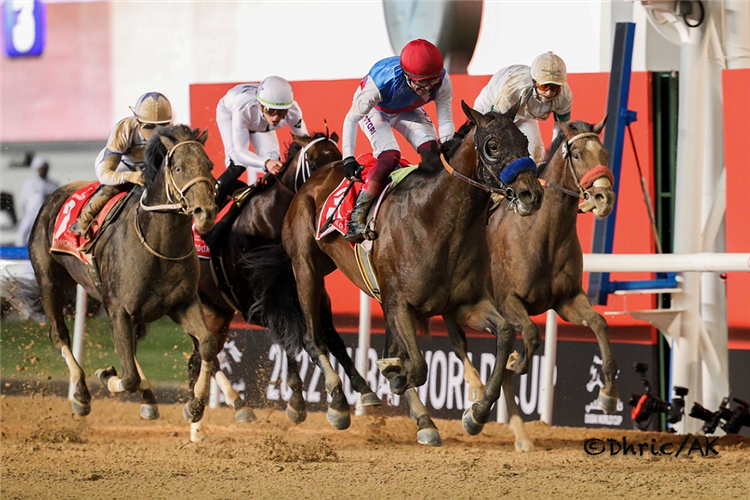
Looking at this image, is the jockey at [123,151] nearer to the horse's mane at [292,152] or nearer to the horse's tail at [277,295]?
the horse's mane at [292,152]

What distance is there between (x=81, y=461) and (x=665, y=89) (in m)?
4.22

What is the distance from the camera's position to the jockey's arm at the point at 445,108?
227 inches

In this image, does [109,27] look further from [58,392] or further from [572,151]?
[572,151]

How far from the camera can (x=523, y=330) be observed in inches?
235

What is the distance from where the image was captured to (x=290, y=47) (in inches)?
337

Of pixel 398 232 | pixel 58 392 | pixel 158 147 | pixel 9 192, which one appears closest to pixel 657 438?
pixel 398 232

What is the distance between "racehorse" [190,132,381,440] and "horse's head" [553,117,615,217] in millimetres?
1387

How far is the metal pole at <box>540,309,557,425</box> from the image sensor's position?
23.4 feet

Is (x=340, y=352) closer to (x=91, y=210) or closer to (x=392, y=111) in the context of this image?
(x=392, y=111)

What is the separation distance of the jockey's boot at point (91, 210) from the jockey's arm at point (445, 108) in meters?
1.91

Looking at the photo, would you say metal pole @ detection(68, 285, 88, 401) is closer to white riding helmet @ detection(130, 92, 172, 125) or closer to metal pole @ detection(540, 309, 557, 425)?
white riding helmet @ detection(130, 92, 172, 125)

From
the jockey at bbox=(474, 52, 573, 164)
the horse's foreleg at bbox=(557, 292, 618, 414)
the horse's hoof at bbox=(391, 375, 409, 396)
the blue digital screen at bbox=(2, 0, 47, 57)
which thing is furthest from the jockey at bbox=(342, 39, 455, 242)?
the blue digital screen at bbox=(2, 0, 47, 57)

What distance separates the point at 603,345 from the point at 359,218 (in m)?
1.37

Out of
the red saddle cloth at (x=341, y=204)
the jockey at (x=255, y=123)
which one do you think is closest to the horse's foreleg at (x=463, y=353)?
the red saddle cloth at (x=341, y=204)
